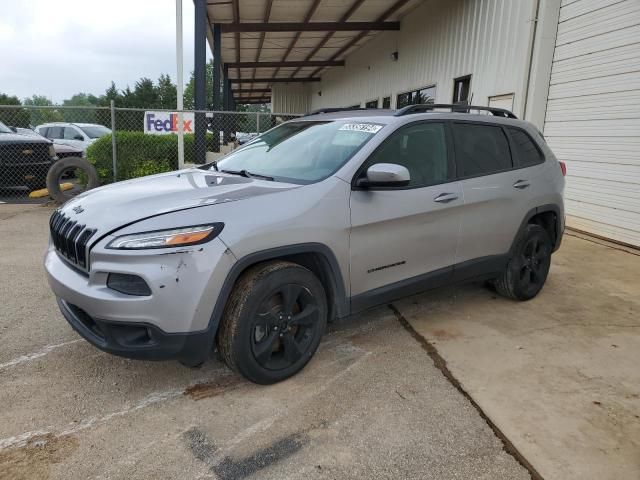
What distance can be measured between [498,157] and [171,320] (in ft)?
10.3

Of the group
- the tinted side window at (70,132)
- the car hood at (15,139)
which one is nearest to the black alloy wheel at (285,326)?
the car hood at (15,139)

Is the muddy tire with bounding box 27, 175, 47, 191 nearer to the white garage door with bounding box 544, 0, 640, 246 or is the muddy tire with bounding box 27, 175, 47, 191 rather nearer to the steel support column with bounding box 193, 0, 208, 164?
the steel support column with bounding box 193, 0, 208, 164

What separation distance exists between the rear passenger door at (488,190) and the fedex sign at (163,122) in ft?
24.2

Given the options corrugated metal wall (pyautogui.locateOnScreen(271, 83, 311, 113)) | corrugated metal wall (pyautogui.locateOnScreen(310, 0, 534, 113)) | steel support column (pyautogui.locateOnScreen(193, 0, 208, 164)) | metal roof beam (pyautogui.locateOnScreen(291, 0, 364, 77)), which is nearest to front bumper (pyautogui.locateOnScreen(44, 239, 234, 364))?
corrugated metal wall (pyautogui.locateOnScreen(310, 0, 534, 113))

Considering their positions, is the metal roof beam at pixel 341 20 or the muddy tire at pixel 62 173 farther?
the metal roof beam at pixel 341 20

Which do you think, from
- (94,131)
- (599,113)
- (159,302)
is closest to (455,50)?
(599,113)

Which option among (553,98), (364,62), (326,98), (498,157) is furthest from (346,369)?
(326,98)

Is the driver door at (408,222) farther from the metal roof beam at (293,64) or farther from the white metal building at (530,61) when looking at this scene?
the metal roof beam at (293,64)

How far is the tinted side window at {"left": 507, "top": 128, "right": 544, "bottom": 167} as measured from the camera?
174 inches

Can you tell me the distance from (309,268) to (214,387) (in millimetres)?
965

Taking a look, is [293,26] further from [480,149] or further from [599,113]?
[480,149]

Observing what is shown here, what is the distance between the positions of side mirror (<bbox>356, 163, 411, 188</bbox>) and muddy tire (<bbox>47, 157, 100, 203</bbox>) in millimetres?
7380

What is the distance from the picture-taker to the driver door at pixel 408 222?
128 inches

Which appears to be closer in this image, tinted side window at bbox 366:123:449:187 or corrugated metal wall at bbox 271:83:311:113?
tinted side window at bbox 366:123:449:187
